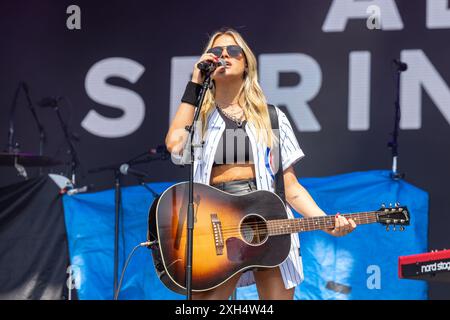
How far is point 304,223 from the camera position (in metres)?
4.12

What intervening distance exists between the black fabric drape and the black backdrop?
0.64m

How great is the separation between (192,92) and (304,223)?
90 cm

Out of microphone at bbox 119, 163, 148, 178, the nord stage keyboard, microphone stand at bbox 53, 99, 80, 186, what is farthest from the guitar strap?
microphone stand at bbox 53, 99, 80, 186

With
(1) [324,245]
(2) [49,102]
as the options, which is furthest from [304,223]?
(2) [49,102]

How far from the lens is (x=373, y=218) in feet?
14.1

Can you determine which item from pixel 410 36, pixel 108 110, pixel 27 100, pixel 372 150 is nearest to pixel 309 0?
pixel 410 36

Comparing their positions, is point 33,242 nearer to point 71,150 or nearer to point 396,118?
point 71,150

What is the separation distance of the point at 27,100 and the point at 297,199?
164 inches

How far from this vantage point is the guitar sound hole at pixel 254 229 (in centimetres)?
408

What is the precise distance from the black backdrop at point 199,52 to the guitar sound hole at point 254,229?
2.88m

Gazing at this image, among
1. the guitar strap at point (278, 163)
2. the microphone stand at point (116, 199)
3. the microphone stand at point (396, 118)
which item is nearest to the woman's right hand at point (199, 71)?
the guitar strap at point (278, 163)

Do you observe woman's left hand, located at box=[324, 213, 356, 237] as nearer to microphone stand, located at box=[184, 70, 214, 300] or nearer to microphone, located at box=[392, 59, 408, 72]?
microphone stand, located at box=[184, 70, 214, 300]

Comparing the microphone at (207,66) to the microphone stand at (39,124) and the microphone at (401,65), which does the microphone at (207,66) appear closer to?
the microphone at (401,65)
